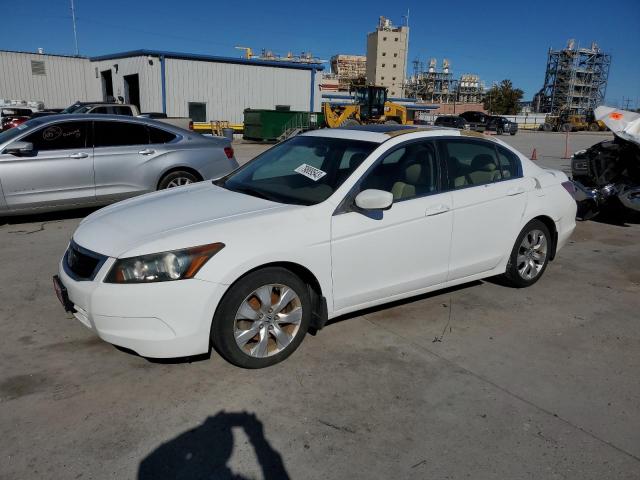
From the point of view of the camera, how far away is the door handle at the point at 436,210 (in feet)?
12.8

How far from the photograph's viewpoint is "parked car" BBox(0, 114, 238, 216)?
21.6ft

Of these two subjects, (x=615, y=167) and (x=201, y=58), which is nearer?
(x=615, y=167)

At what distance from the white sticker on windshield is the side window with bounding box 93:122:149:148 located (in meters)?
4.22

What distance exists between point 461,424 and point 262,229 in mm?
1629

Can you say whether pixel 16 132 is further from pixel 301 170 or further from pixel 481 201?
pixel 481 201

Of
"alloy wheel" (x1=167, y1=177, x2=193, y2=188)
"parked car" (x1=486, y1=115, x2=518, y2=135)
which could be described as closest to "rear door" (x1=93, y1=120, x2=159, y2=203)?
"alloy wheel" (x1=167, y1=177, x2=193, y2=188)

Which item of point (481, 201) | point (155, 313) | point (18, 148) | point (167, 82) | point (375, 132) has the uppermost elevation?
point (167, 82)

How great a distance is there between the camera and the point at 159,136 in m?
7.57

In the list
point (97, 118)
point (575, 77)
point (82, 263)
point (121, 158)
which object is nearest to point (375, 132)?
point (82, 263)

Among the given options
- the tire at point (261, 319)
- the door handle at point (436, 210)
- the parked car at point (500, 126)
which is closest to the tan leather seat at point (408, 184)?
the door handle at point (436, 210)

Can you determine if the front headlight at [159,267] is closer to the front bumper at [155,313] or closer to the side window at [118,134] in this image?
the front bumper at [155,313]

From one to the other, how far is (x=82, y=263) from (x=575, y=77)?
412 ft

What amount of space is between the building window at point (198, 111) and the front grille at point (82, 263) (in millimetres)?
25744

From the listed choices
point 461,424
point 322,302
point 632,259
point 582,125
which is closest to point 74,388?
point 322,302
